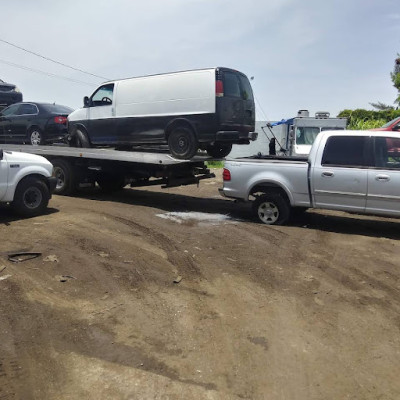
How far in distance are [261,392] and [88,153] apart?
833 centimetres

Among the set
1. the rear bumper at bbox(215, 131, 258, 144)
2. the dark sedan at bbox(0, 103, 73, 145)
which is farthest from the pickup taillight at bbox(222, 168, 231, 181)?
the dark sedan at bbox(0, 103, 73, 145)

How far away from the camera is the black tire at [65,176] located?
10820mm

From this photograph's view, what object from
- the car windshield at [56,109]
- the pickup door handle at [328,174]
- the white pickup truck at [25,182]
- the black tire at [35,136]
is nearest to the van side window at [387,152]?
the pickup door handle at [328,174]

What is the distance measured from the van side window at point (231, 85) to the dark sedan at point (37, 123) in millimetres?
5598

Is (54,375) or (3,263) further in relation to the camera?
(3,263)

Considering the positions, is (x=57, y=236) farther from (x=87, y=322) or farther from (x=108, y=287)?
(x=87, y=322)

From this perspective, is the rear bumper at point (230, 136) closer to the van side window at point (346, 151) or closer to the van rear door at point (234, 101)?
the van rear door at point (234, 101)

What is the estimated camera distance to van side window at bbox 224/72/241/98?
891 centimetres

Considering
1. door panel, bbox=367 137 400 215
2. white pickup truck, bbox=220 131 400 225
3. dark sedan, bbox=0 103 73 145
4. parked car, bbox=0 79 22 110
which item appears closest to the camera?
door panel, bbox=367 137 400 215

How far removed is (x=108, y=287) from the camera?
15.9 feet

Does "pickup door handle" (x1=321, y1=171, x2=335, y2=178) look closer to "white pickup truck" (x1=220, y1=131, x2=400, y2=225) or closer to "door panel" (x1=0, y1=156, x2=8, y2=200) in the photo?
"white pickup truck" (x1=220, y1=131, x2=400, y2=225)

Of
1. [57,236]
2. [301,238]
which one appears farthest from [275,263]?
[57,236]

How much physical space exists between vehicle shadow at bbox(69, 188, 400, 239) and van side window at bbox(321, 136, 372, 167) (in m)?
1.24

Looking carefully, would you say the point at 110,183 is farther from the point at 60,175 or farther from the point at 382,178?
the point at 382,178
